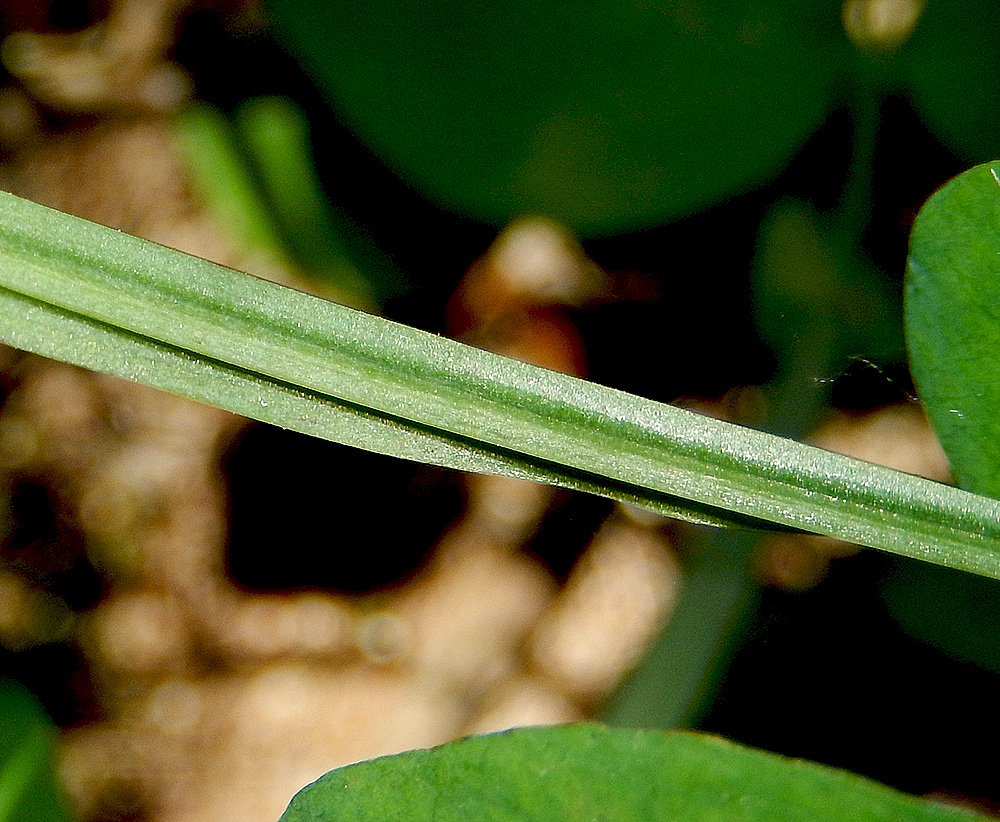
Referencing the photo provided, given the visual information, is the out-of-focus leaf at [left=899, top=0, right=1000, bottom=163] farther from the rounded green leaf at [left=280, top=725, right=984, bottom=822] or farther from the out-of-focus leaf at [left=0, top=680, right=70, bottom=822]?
the out-of-focus leaf at [left=0, top=680, right=70, bottom=822]

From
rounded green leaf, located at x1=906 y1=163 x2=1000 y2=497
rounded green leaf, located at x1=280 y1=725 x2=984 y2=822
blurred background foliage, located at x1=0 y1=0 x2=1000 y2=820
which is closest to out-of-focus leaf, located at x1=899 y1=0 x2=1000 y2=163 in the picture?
blurred background foliage, located at x1=0 y1=0 x2=1000 y2=820

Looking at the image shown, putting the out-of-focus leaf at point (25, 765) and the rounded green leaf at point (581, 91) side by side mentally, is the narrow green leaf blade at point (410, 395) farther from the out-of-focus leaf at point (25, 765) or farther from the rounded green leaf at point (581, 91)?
the rounded green leaf at point (581, 91)

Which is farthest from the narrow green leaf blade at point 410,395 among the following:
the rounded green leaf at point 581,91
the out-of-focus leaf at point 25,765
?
the rounded green leaf at point 581,91

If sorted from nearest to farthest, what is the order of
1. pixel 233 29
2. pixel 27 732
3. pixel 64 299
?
pixel 64 299 < pixel 27 732 < pixel 233 29

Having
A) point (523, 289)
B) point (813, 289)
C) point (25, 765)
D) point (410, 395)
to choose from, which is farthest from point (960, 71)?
point (25, 765)

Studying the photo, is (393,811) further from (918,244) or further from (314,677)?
(314,677)

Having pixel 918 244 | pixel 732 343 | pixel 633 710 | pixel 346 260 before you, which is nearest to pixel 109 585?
pixel 346 260
